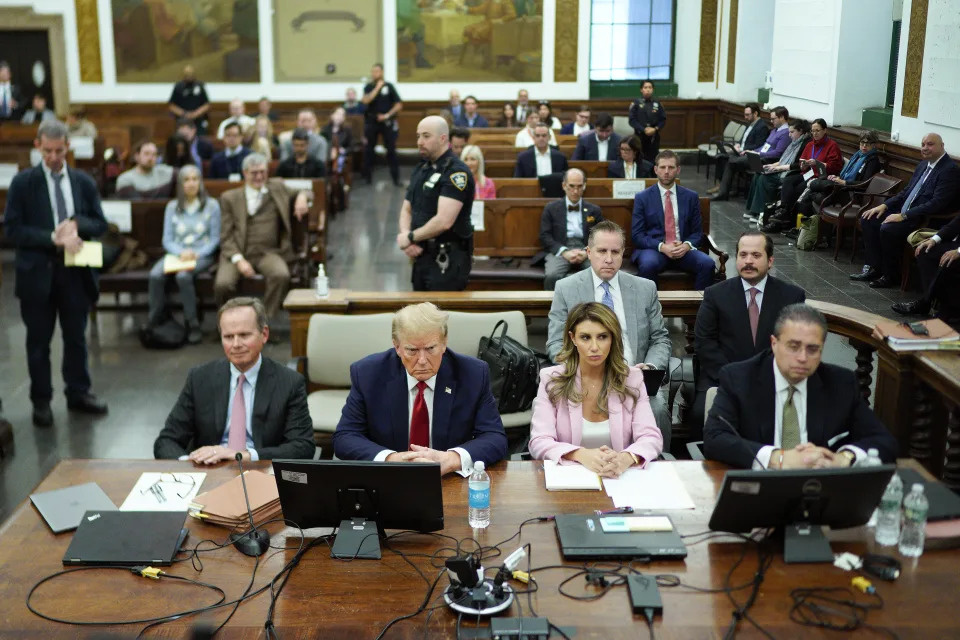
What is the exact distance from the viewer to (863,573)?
276 centimetres

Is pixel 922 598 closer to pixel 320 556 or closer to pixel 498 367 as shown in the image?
pixel 320 556

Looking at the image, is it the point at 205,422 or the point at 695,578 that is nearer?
the point at 695,578

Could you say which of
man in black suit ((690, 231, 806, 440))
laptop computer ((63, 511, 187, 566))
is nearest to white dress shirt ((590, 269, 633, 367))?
man in black suit ((690, 231, 806, 440))

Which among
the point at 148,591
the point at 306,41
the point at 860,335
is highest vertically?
the point at 306,41

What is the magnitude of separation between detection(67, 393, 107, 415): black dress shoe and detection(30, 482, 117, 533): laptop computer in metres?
3.10

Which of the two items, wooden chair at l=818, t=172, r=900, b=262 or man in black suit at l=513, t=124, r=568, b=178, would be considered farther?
man in black suit at l=513, t=124, r=568, b=178

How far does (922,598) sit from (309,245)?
6.84m

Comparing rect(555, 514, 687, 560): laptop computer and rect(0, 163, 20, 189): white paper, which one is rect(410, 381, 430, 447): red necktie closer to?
rect(555, 514, 687, 560): laptop computer

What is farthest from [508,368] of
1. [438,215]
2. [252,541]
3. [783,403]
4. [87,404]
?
[87,404]

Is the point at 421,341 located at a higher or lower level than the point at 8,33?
lower

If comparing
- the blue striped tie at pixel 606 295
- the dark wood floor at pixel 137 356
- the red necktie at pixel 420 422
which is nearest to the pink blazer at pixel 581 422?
the red necktie at pixel 420 422

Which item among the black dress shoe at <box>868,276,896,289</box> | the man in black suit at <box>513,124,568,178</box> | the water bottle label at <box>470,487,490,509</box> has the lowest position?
the black dress shoe at <box>868,276,896,289</box>

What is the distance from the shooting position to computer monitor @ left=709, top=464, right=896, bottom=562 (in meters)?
2.75

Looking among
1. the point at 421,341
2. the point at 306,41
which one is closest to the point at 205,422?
the point at 421,341
